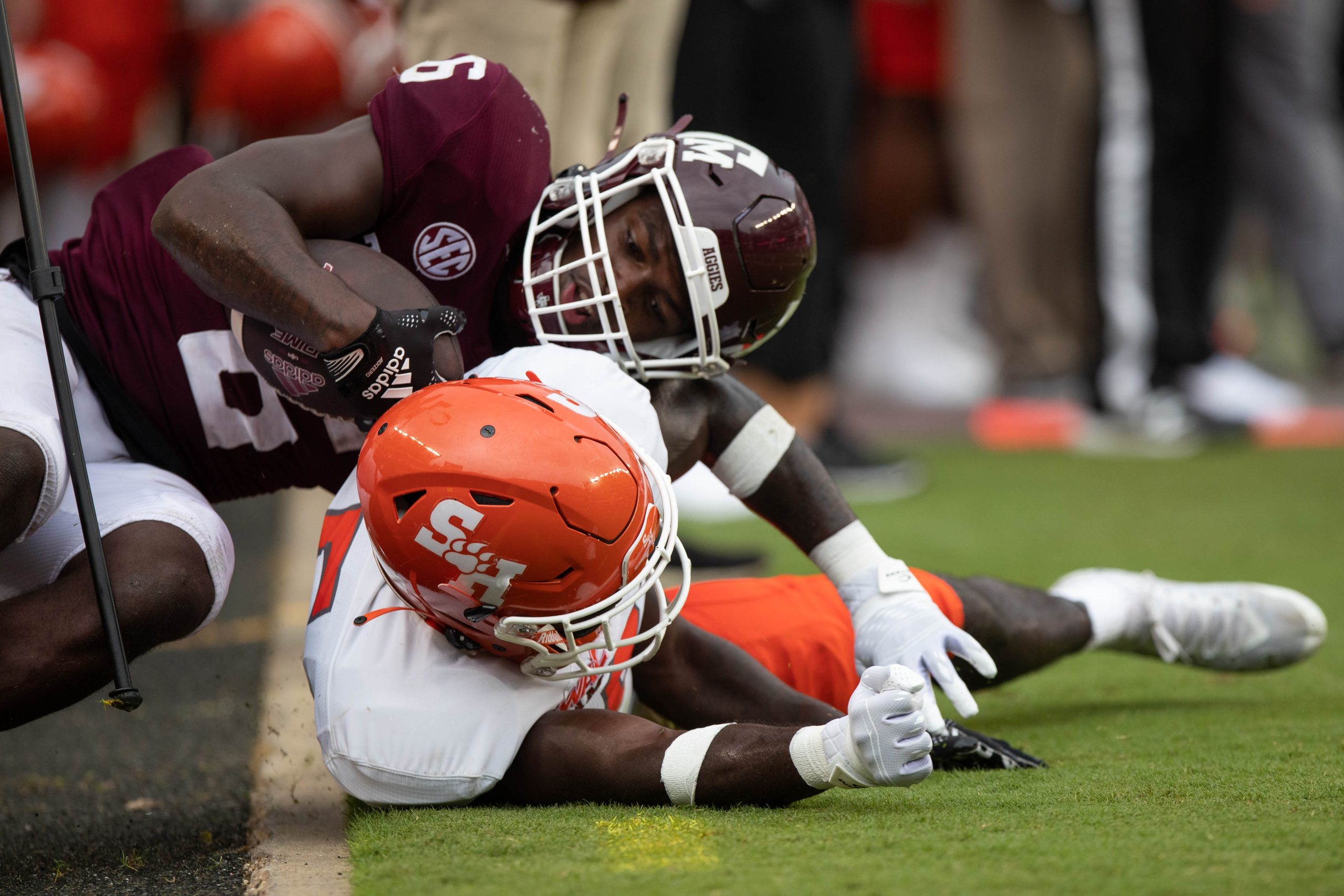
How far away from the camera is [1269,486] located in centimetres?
474

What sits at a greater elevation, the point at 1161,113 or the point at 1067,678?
the point at 1161,113

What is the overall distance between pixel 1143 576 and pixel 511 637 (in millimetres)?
1328

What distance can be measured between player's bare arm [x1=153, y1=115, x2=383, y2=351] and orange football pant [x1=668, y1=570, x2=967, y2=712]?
2.68ft

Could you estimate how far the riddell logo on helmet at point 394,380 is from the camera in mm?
1948

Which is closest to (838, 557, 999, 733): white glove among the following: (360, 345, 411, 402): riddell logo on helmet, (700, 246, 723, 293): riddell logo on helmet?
(700, 246, 723, 293): riddell logo on helmet

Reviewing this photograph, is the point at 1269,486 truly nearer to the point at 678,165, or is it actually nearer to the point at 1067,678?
the point at 1067,678

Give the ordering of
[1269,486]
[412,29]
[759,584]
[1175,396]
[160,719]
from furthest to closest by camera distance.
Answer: [1175,396] < [1269,486] < [412,29] < [160,719] < [759,584]

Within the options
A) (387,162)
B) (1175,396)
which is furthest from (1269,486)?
(387,162)

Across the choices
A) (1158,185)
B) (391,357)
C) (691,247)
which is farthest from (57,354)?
(1158,185)

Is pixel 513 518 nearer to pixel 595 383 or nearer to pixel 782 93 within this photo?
pixel 595 383

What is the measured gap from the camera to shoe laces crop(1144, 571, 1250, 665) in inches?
100

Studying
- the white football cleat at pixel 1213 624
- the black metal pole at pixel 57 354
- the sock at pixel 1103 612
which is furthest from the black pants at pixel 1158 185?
the black metal pole at pixel 57 354

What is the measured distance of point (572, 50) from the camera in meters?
3.52

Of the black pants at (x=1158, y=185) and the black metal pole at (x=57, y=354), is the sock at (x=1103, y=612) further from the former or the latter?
A: the black pants at (x=1158, y=185)
